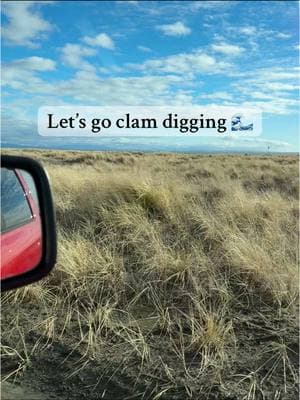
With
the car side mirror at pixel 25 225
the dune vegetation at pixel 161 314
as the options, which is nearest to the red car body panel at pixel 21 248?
the car side mirror at pixel 25 225

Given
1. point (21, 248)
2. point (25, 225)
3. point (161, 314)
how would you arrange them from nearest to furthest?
1. point (21, 248)
2. point (25, 225)
3. point (161, 314)

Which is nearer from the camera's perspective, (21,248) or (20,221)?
(21,248)

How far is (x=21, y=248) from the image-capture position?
2.18m

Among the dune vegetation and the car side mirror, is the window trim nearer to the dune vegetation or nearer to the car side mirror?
the car side mirror

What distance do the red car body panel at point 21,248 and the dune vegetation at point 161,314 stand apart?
1.21 metres

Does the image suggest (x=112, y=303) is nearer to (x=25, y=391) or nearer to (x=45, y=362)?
(x=45, y=362)

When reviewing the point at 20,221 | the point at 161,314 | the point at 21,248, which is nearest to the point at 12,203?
the point at 20,221

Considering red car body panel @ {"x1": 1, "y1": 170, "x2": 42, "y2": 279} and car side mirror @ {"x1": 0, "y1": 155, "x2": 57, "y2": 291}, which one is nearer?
car side mirror @ {"x1": 0, "y1": 155, "x2": 57, "y2": 291}

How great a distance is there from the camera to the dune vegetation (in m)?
3.17

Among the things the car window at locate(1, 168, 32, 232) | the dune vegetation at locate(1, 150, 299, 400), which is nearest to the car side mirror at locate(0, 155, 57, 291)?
the car window at locate(1, 168, 32, 232)

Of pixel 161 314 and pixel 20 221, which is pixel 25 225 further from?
pixel 161 314

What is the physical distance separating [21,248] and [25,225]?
310 millimetres

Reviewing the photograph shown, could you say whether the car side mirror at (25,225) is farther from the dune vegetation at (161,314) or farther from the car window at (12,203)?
the dune vegetation at (161,314)

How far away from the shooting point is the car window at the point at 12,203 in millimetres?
2383
